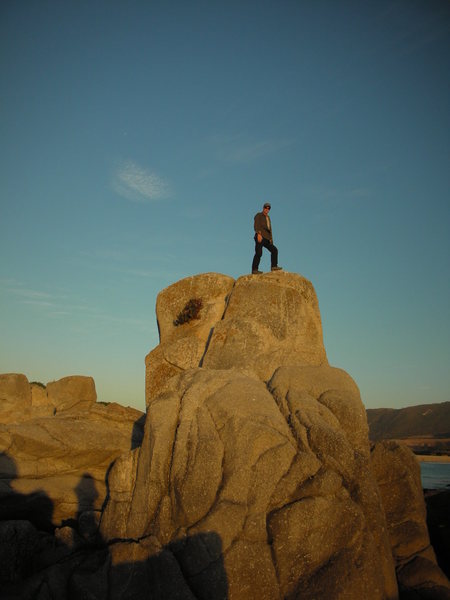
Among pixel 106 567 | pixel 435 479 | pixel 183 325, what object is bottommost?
pixel 435 479

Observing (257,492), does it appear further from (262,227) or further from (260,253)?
(262,227)

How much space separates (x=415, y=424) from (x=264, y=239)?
101 m

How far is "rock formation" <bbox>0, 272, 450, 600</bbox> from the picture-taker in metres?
8.89

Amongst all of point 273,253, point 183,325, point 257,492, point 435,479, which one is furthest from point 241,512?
point 435,479

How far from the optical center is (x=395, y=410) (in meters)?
119

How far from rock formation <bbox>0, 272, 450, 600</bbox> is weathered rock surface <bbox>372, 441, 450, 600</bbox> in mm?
43

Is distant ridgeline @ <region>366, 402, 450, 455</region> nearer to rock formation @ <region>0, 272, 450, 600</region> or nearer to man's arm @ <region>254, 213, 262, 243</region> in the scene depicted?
man's arm @ <region>254, 213, 262, 243</region>

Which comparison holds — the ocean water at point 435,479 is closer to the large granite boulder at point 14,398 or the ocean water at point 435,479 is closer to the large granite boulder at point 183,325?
the large granite boulder at point 183,325

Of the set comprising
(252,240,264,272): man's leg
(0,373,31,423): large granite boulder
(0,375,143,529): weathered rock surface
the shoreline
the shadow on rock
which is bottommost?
the shoreline

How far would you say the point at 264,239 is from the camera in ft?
65.9

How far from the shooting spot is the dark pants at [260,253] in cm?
1989

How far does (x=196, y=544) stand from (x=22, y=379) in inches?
1178

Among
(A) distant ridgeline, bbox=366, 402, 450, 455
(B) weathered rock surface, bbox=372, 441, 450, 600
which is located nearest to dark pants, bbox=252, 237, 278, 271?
(B) weathered rock surface, bbox=372, 441, 450, 600

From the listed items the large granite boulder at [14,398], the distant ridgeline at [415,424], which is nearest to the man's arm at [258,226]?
the large granite boulder at [14,398]
